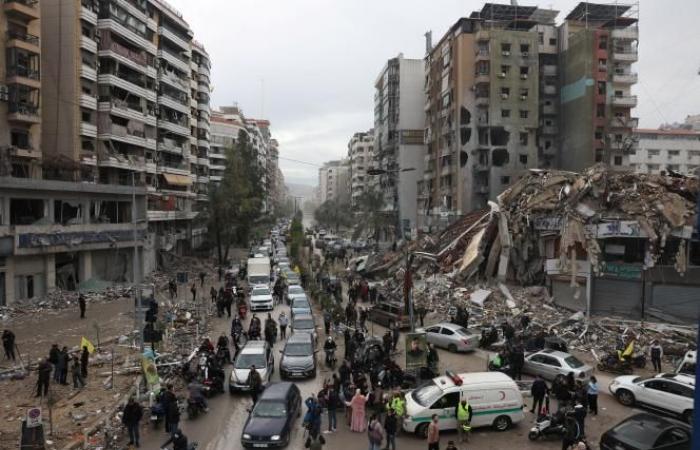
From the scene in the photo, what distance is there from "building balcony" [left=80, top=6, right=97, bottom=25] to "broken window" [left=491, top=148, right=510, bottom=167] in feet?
129

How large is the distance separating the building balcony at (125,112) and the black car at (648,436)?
42435 millimetres

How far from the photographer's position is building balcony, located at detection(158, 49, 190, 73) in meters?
54.2

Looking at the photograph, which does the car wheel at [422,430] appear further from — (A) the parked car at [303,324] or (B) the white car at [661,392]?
(A) the parked car at [303,324]

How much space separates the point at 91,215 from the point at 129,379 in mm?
25243

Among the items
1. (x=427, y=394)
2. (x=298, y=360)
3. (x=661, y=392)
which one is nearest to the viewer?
(x=427, y=394)

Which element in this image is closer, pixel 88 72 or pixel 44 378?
pixel 44 378

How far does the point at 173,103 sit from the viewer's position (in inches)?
2190

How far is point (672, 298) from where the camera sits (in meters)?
26.6

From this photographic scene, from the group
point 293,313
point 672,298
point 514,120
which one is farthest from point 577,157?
point 293,313

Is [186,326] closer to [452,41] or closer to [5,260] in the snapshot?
[5,260]

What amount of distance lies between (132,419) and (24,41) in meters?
32.0

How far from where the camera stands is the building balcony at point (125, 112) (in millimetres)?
43562

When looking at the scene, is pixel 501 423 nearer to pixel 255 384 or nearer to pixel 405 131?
pixel 255 384

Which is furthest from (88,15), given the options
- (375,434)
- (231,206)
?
(375,434)
